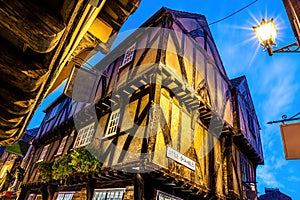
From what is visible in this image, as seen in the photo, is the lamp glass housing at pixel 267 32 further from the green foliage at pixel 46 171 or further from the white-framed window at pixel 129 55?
the green foliage at pixel 46 171

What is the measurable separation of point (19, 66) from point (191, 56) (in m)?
8.99

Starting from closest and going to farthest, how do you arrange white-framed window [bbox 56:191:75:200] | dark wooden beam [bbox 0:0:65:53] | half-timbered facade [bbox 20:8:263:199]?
dark wooden beam [bbox 0:0:65:53] < half-timbered facade [bbox 20:8:263:199] < white-framed window [bbox 56:191:75:200]

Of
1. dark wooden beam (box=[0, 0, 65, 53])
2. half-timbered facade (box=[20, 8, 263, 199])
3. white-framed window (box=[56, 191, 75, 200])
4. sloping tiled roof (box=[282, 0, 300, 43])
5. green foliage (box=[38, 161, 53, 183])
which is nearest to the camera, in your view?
dark wooden beam (box=[0, 0, 65, 53])

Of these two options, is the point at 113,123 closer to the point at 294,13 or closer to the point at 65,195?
the point at 65,195

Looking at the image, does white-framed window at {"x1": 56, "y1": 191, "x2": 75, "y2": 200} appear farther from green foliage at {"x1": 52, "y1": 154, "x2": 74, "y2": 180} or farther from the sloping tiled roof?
the sloping tiled roof

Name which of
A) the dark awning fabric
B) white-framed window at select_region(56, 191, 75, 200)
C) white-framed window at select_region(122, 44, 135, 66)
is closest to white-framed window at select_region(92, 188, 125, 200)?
white-framed window at select_region(56, 191, 75, 200)

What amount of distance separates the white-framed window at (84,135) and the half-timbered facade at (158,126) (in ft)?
0.23

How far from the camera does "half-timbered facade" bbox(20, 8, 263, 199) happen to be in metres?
6.69

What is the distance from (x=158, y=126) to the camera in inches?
268

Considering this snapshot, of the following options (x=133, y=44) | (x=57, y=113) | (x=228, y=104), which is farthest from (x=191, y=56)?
(x=57, y=113)

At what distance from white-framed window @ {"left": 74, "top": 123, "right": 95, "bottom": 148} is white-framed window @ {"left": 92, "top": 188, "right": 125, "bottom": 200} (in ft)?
10.6

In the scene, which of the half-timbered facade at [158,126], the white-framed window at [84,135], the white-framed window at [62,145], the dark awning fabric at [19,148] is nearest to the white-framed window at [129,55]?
the half-timbered facade at [158,126]

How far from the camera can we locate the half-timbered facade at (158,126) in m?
6.69

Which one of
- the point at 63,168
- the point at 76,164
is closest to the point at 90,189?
the point at 76,164
